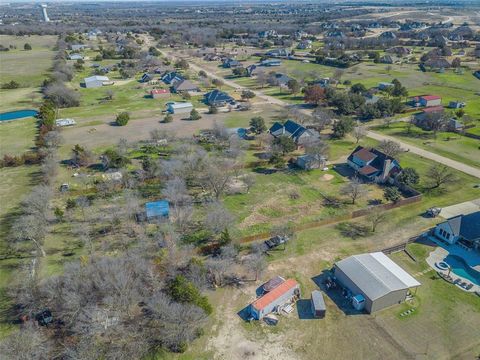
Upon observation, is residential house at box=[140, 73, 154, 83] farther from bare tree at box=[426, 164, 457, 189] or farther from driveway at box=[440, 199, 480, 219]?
driveway at box=[440, 199, 480, 219]

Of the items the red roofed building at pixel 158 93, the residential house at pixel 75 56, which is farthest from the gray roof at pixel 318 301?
the residential house at pixel 75 56

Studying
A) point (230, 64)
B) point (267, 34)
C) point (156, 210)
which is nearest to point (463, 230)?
point (156, 210)

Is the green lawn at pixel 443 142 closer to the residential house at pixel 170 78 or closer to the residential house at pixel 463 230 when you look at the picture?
the residential house at pixel 463 230

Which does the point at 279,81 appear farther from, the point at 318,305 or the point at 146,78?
the point at 318,305

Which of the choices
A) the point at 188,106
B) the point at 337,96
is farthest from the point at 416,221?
the point at 188,106

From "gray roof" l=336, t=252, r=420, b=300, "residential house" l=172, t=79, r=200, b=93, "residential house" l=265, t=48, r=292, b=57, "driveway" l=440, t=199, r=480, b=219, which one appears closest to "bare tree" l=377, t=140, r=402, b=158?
"driveway" l=440, t=199, r=480, b=219

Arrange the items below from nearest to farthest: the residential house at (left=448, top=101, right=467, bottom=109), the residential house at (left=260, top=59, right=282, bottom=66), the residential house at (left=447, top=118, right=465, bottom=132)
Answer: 1. the residential house at (left=447, top=118, right=465, bottom=132)
2. the residential house at (left=448, top=101, right=467, bottom=109)
3. the residential house at (left=260, top=59, right=282, bottom=66)

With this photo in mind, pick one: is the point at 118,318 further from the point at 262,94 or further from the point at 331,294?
the point at 262,94
